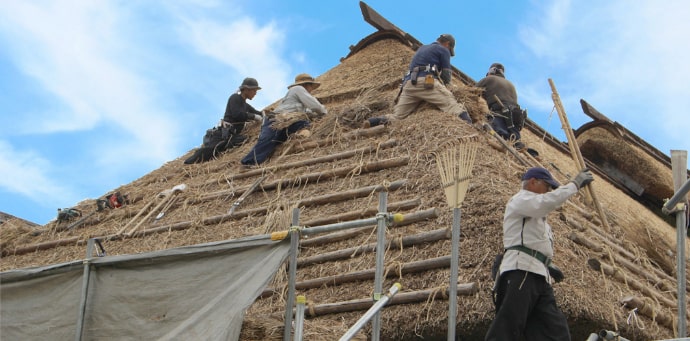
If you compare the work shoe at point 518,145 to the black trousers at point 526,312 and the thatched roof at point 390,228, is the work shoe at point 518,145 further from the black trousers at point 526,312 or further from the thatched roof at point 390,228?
the black trousers at point 526,312

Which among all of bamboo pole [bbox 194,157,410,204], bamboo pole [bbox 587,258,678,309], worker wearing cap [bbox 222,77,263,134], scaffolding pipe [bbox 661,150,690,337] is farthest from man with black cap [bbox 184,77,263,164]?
scaffolding pipe [bbox 661,150,690,337]

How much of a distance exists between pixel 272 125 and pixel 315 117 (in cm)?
49

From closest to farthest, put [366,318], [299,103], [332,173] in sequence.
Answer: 1. [366,318]
2. [332,173]
3. [299,103]

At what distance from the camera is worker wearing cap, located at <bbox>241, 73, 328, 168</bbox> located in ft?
30.1

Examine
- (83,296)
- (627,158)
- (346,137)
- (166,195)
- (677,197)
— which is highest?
(627,158)

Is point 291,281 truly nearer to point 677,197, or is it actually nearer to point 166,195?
point 677,197

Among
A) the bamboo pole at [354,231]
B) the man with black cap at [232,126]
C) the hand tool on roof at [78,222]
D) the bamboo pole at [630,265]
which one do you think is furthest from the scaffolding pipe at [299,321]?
the man with black cap at [232,126]

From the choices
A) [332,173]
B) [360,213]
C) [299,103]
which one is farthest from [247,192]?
[299,103]

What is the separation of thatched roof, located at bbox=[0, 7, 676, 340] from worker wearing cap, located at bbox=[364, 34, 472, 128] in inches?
5.8

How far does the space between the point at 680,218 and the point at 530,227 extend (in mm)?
818

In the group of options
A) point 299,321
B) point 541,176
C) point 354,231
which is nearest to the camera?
point 299,321

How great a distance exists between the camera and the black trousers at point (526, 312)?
530 cm

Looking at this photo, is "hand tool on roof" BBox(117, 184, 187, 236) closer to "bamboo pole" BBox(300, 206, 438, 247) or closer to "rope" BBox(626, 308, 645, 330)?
"bamboo pole" BBox(300, 206, 438, 247)

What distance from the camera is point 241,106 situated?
34.1 ft
